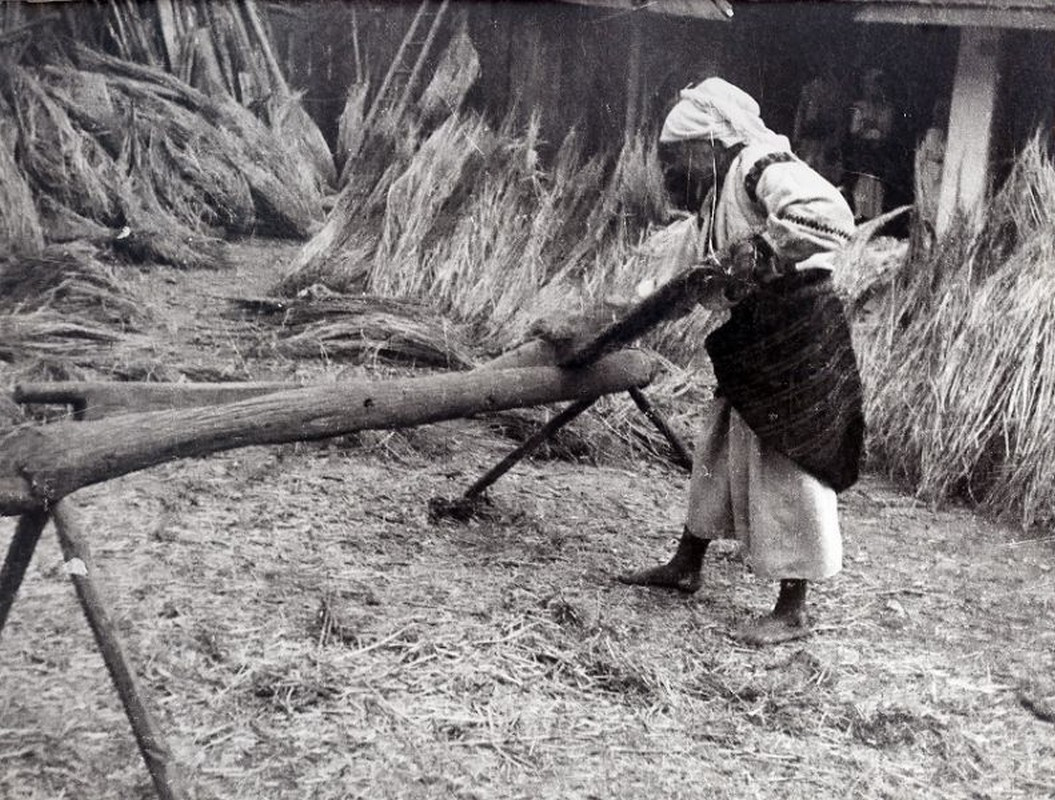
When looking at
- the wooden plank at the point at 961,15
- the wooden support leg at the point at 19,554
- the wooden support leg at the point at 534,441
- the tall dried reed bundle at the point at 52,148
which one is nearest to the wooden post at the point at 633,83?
the wooden plank at the point at 961,15

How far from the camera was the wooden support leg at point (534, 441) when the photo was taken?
2.92 m

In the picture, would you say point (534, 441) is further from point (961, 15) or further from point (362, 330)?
point (961, 15)

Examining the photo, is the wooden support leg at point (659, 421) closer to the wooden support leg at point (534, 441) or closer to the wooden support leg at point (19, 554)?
the wooden support leg at point (534, 441)

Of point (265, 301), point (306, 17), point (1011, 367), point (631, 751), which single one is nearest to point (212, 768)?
point (631, 751)

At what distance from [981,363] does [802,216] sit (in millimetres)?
1398

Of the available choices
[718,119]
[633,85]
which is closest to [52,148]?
[718,119]

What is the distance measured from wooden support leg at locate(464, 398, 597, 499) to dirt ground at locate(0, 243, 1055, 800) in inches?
5.9

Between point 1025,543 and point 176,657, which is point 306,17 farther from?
point 1025,543

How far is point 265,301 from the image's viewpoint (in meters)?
2.88

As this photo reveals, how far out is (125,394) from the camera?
2.17 meters

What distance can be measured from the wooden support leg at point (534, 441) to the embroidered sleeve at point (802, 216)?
68cm

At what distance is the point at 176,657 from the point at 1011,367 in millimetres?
2716

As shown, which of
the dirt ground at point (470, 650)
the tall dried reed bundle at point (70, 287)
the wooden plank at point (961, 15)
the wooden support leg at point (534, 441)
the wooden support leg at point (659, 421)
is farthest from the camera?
the wooden plank at point (961, 15)

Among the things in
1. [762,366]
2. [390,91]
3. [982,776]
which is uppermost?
[390,91]
